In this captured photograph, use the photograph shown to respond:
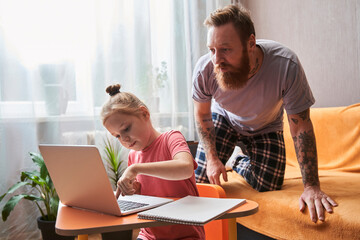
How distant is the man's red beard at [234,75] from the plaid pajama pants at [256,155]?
402 mm

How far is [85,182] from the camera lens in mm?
956

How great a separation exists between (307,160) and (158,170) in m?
0.93

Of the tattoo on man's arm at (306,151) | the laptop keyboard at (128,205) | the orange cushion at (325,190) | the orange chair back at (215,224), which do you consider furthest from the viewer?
the tattoo on man's arm at (306,151)

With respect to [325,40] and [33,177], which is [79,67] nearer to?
[33,177]

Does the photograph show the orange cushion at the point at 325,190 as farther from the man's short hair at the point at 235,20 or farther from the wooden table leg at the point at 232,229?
the man's short hair at the point at 235,20

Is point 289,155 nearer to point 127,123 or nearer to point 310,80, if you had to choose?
point 310,80

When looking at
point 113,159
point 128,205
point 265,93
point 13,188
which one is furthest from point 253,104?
point 13,188

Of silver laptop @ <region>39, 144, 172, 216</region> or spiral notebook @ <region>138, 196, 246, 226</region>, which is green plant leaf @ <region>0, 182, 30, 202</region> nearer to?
silver laptop @ <region>39, 144, 172, 216</region>

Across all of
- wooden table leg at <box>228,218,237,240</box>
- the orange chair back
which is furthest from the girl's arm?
the orange chair back

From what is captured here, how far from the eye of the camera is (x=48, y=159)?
1.03 m

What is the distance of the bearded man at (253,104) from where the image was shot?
169 cm

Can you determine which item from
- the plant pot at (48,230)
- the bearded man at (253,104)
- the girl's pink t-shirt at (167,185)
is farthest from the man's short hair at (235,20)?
the plant pot at (48,230)

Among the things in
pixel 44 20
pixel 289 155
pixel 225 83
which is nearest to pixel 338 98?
pixel 289 155

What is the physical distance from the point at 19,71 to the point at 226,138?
1.53 m
